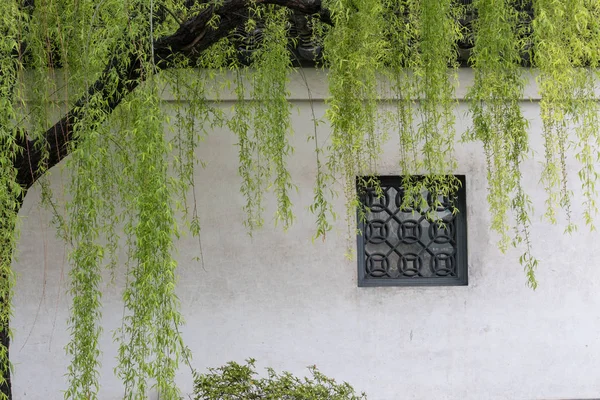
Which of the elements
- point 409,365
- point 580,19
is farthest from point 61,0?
point 409,365

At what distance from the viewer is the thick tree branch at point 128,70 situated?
348 cm

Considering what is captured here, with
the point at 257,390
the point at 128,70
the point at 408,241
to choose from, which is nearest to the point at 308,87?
the point at 408,241

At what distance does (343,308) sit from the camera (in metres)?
5.01

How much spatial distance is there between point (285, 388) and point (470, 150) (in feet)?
7.59

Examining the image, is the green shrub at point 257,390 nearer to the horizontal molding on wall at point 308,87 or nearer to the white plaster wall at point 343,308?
the white plaster wall at point 343,308

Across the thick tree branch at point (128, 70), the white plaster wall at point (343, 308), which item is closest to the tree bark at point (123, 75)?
the thick tree branch at point (128, 70)

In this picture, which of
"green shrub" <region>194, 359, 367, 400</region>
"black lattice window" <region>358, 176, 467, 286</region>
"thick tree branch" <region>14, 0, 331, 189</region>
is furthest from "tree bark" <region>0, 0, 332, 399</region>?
"black lattice window" <region>358, 176, 467, 286</region>

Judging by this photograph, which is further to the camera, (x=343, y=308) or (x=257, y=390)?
(x=343, y=308)

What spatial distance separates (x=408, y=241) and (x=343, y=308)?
2.16 feet

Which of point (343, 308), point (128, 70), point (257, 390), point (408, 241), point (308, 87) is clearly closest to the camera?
point (128, 70)

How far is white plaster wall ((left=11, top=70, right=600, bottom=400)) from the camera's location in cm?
494

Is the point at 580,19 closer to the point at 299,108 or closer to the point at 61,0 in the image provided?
the point at 299,108

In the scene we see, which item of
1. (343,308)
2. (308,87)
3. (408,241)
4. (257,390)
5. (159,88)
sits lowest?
(257,390)

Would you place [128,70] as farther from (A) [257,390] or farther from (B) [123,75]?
(A) [257,390]
